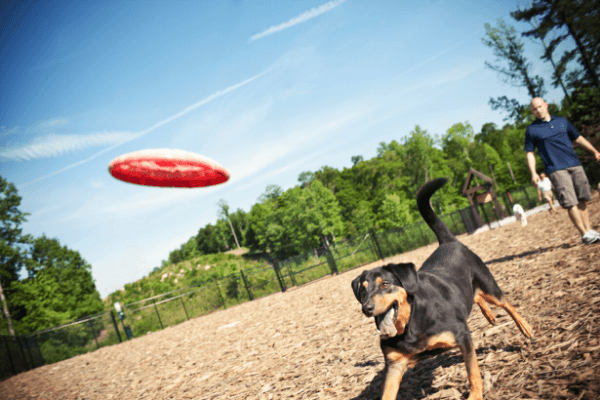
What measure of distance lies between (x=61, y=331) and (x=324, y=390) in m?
17.1

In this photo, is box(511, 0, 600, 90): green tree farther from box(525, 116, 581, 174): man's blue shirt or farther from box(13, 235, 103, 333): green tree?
box(13, 235, 103, 333): green tree

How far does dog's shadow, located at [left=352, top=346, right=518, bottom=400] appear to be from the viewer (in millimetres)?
2582

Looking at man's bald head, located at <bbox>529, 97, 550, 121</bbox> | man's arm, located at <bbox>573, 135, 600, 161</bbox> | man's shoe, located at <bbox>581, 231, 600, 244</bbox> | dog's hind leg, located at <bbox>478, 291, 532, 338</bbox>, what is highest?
man's bald head, located at <bbox>529, 97, 550, 121</bbox>

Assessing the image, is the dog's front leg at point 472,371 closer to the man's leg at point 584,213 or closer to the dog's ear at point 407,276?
the dog's ear at point 407,276

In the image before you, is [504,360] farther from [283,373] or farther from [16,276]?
[16,276]

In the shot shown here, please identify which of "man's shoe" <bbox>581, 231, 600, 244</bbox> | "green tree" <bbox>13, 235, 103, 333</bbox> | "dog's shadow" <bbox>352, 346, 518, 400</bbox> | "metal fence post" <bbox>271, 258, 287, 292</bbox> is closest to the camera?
"dog's shadow" <bbox>352, 346, 518, 400</bbox>

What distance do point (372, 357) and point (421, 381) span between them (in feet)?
3.25

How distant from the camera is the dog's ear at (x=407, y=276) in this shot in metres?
2.38

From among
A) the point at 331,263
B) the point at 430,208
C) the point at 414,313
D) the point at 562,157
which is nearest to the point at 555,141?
the point at 562,157

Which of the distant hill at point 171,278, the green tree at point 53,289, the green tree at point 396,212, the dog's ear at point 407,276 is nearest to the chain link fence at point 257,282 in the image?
the green tree at point 53,289

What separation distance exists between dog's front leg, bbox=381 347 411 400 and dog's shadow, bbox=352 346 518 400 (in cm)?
17

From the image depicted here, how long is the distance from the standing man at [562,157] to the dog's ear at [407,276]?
3.54 m

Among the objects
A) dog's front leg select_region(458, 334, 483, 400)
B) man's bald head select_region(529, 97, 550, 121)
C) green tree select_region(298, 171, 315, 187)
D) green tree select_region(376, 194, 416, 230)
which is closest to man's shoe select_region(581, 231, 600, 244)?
man's bald head select_region(529, 97, 550, 121)

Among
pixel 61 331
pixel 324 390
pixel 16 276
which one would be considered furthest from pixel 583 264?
pixel 16 276
